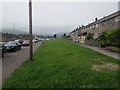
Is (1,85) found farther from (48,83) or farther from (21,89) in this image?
(48,83)

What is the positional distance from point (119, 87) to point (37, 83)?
277 centimetres

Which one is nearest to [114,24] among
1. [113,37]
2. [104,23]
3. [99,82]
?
[104,23]

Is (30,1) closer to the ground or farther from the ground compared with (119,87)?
farther from the ground

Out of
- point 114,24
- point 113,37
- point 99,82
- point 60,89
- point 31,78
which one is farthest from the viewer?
point 114,24

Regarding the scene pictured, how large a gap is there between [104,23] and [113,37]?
47.5 feet

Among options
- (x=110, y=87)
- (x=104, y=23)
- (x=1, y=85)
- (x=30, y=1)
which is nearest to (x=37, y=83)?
(x=1, y=85)

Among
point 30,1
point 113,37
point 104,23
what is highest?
point 104,23

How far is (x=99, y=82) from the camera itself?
379cm

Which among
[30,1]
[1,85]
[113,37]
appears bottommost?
[1,85]

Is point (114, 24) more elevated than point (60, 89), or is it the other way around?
point (114, 24)

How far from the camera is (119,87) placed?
3451mm

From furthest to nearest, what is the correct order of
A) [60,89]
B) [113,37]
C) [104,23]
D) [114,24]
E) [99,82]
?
[104,23], [114,24], [113,37], [99,82], [60,89]

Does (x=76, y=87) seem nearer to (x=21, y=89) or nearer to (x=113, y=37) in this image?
(x=21, y=89)

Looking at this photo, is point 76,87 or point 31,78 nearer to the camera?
point 76,87
